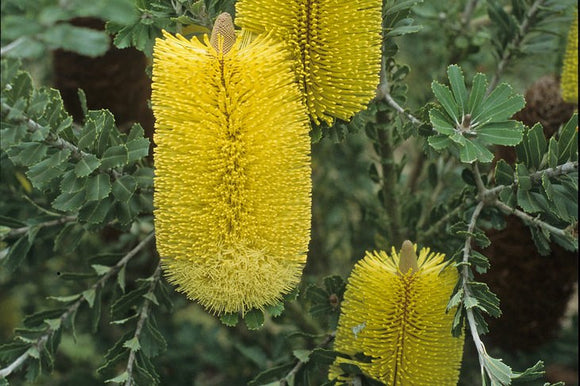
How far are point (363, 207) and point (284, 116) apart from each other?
764 millimetres

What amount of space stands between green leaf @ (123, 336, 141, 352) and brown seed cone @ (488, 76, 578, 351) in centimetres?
66

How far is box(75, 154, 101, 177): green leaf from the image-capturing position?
984 millimetres

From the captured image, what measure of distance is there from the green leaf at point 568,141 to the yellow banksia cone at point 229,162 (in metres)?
0.41

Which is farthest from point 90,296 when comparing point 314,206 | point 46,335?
point 314,206

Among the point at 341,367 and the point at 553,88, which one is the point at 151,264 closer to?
the point at 341,367

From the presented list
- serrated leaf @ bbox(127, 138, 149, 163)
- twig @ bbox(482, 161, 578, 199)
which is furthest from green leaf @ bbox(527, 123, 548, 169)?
serrated leaf @ bbox(127, 138, 149, 163)

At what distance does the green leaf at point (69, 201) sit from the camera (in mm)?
1031

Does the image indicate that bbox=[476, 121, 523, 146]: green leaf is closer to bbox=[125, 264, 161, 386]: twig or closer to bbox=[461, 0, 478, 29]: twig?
bbox=[125, 264, 161, 386]: twig

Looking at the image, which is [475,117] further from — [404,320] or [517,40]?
[517,40]

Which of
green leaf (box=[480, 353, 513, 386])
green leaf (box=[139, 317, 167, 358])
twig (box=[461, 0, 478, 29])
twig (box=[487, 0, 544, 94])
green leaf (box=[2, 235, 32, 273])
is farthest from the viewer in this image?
twig (box=[461, 0, 478, 29])

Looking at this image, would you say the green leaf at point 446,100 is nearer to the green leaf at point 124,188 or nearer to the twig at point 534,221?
the twig at point 534,221

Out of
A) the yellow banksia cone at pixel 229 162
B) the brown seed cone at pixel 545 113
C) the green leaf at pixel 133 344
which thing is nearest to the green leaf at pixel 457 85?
the yellow banksia cone at pixel 229 162

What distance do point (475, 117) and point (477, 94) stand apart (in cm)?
3

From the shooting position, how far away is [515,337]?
1.51 m
